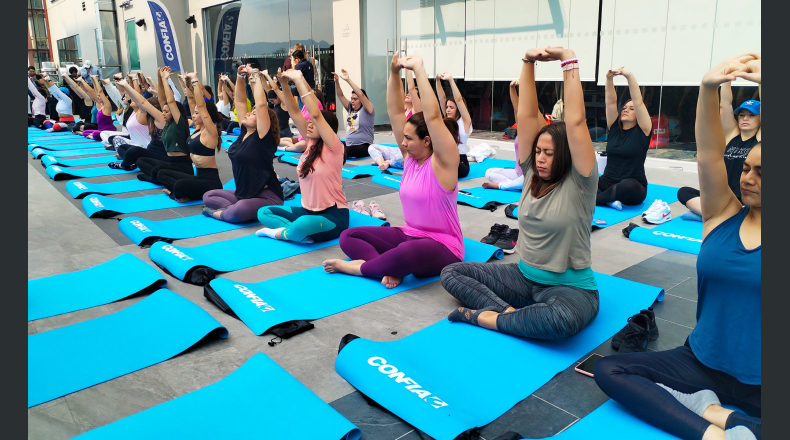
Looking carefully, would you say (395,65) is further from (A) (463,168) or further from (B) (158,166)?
(B) (158,166)

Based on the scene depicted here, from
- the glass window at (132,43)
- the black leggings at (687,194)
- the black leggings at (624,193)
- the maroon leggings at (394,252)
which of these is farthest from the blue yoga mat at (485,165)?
the glass window at (132,43)

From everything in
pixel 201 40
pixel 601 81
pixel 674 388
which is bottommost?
pixel 674 388

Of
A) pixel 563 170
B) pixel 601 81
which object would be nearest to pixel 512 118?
pixel 601 81

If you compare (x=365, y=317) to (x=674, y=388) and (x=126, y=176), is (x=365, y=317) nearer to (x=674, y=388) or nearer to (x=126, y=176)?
(x=674, y=388)

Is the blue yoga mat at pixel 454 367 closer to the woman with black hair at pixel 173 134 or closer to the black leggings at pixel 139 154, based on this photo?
the woman with black hair at pixel 173 134

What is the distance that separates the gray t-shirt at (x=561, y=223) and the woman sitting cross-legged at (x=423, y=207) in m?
0.62

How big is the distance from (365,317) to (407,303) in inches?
11.8

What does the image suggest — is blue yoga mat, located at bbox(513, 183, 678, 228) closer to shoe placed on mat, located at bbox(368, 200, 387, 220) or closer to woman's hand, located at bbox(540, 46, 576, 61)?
shoe placed on mat, located at bbox(368, 200, 387, 220)

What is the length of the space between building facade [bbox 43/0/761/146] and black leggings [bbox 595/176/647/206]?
2609 mm

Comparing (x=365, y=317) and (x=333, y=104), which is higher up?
(x=333, y=104)

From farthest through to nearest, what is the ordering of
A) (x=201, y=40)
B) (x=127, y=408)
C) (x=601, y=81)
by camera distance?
(x=201, y=40)
(x=601, y=81)
(x=127, y=408)

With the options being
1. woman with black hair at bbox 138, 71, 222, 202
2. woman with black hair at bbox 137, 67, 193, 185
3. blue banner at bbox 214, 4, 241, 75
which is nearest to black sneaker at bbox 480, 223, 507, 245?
woman with black hair at bbox 138, 71, 222, 202

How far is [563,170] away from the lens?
8.30ft

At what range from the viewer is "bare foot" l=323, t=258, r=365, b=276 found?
3473mm
